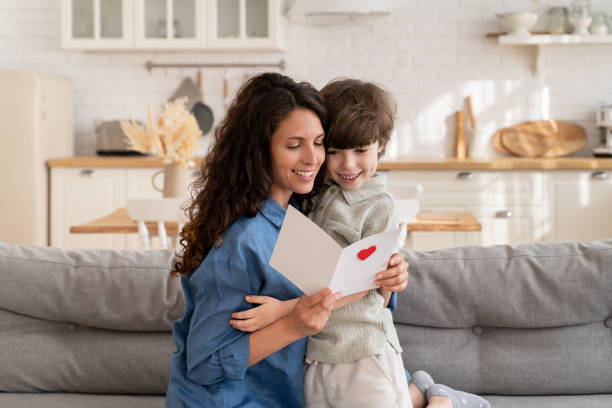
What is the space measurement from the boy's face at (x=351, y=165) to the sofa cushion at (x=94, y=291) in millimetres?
598

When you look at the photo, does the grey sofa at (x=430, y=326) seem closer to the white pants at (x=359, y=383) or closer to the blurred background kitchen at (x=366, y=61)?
the white pants at (x=359, y=383)

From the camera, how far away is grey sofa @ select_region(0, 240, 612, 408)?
73.4 inches

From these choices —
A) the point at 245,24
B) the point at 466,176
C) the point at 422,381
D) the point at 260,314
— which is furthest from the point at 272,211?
the point at 245,24

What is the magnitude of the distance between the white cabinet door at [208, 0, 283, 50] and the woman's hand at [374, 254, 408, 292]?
12.4ft

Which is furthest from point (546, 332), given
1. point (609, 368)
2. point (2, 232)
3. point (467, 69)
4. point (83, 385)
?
point (2, 232)

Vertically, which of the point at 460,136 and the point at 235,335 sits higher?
the point at 460,136

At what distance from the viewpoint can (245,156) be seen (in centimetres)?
141

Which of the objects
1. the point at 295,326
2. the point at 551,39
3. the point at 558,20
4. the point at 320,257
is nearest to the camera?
the point at 320,257

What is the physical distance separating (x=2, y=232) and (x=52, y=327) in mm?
3179

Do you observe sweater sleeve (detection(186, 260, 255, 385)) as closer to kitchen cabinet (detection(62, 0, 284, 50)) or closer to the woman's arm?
the woman's arm

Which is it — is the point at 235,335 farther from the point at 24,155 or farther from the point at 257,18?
the point at 257,18

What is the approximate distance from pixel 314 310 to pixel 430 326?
70cm

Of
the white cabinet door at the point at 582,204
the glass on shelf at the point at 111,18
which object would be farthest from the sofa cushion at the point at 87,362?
the glass on shelf at the point at 111,18

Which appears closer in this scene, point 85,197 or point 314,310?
point 314,310
